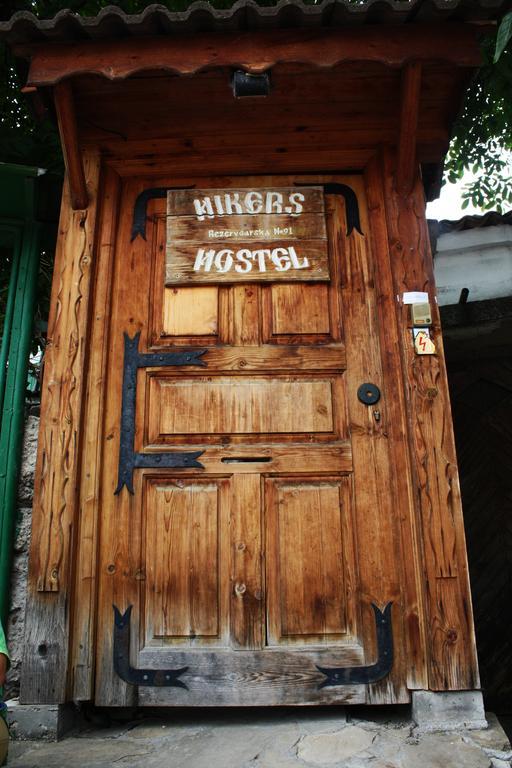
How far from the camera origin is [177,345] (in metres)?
3.52

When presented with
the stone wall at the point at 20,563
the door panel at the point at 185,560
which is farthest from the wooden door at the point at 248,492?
the stone wall at the point at 20,563

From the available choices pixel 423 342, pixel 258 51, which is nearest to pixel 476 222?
pixel 423 342

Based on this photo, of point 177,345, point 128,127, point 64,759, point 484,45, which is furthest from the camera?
point 484,45

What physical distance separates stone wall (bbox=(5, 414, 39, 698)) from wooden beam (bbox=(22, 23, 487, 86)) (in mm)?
2033

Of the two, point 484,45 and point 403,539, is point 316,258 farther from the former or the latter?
point 484,45

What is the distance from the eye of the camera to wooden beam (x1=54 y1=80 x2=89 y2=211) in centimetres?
338

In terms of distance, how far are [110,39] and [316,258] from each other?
1.59 metres

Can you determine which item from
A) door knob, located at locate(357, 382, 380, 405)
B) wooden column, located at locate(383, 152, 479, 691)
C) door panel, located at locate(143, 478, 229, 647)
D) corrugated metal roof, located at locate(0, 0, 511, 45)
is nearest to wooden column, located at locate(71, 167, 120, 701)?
door panel, located at locate(143, 478, 229, 647)

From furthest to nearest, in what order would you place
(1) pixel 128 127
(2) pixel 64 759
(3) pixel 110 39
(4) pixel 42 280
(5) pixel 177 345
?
(4) pixel 42 280 < (1) pixel 128 127 < (5) pixel 177 345 < (3) pixel 110 39 < (2) pixel 64 759

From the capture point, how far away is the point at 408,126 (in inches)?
136

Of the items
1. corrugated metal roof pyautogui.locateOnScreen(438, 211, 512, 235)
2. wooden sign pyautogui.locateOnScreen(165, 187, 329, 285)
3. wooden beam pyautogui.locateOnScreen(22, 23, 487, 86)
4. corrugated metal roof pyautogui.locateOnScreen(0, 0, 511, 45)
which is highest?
corrugated metal roof pyautogui.locateOnScreen(438, 211, 512, 235)

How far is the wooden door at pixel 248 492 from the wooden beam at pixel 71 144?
368 millimetres

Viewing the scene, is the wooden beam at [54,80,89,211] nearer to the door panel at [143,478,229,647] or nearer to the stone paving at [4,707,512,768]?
the door panel at [143,478,229,647]

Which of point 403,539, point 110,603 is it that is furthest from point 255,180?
point 110,603
